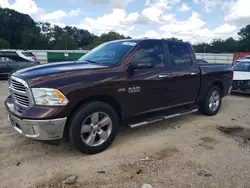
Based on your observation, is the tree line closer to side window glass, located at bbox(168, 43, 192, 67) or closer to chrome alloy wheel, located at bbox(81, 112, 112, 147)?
side window glass, located at bbox(168, 43, 192, 67)

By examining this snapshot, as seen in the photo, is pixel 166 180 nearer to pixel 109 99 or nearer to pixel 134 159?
pixel 134 159

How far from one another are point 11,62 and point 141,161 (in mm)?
11257

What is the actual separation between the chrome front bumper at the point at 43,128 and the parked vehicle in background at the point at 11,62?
31.8 feet

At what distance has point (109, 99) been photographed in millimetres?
3943

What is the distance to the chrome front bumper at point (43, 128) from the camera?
328cm

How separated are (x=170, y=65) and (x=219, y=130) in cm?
182

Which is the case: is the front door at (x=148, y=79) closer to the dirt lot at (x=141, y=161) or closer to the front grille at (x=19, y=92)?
the dirt lot at (x=141, y=161)

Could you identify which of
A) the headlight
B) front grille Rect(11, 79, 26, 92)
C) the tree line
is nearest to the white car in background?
front grille Rect(11, 79, 26, 92)

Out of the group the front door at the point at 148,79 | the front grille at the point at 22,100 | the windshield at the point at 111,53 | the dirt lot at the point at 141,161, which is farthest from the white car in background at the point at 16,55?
the front door at the point at 148,79

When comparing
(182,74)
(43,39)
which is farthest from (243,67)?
(43,39)

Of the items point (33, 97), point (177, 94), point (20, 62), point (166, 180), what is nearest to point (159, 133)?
point (177, 94)

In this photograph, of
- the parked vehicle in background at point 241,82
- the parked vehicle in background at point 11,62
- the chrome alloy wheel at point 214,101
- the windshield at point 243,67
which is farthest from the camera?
the parked vehicle in background at point 11,62

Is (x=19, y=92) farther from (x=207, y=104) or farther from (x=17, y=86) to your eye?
(x=207, y=104)

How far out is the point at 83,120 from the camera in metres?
3.57
